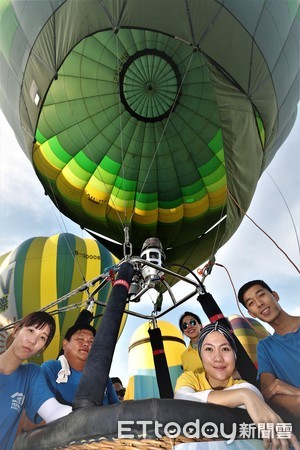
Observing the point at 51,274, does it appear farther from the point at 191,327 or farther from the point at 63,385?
the point at 63,385

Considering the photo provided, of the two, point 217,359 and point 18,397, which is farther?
point 18,397

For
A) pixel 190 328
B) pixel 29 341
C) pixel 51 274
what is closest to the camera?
pixel 29 341

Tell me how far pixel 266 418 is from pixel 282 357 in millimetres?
715

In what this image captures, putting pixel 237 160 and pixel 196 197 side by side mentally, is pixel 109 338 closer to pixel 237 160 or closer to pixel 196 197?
pixel 237 160

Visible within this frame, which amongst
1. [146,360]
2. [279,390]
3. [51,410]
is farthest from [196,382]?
[146,360]

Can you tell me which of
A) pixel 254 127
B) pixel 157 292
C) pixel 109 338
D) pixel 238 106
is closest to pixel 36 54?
pixel 238 106

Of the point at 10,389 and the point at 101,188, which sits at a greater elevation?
the point at 101,188

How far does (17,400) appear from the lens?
149cm

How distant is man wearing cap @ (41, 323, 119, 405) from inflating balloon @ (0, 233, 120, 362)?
2.92 m

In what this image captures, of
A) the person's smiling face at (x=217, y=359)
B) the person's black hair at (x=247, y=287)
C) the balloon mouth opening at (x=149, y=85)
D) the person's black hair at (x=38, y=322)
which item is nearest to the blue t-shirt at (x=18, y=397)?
the person's black hair at (x=38, y=322)

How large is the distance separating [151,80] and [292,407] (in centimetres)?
379

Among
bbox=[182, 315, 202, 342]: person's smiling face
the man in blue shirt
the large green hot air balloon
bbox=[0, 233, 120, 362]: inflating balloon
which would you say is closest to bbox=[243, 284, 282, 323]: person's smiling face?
the man in blue shirt

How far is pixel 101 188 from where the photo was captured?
4887 mm

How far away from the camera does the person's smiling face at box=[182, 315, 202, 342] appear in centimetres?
295
